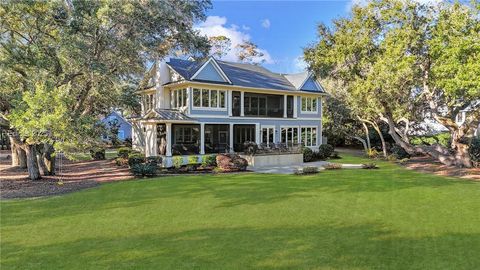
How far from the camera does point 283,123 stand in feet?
105

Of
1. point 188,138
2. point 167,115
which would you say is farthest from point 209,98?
point 167,115

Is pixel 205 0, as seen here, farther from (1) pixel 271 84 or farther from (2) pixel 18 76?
(1) pixel 271 84

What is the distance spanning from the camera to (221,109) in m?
27.5

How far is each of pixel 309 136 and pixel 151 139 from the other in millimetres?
15139

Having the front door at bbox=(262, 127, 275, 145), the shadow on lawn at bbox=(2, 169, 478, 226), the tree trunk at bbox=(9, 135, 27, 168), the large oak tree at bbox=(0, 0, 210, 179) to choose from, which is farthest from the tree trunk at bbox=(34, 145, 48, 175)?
the front door at bbox=(262, 127, 275, 145)

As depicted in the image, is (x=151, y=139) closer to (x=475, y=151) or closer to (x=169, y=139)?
(x=169, y=139)

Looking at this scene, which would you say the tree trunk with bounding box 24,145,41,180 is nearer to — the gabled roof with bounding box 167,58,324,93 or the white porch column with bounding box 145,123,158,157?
the white porch column with bounding box 145,123,158,157

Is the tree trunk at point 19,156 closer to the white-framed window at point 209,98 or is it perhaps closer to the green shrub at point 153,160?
the green shrub at point 153,160

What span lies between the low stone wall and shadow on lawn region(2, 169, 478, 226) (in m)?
5.35

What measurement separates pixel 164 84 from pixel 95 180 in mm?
10819

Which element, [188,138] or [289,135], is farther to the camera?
[289,135]

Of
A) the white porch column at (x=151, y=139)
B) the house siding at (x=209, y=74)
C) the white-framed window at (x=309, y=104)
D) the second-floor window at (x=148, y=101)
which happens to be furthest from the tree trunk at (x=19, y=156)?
the white-framed window at (x=309, y=104)

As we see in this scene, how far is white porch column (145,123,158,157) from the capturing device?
2606 centimetres

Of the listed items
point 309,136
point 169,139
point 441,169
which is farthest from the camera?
point 309,136
